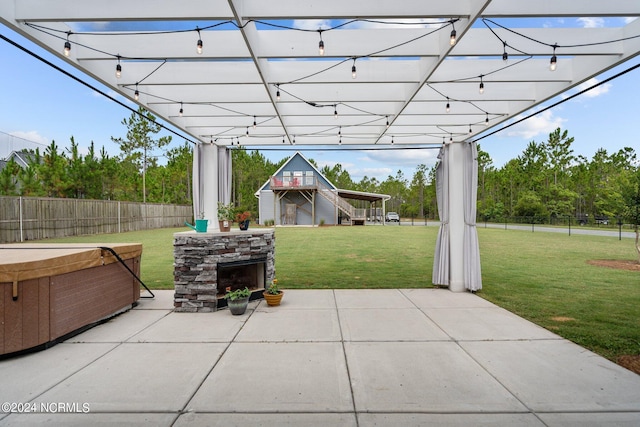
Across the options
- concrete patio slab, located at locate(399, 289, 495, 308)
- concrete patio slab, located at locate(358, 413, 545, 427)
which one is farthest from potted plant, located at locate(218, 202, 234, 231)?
concrete patio slab, located at locate(358, 413, 545, 427)

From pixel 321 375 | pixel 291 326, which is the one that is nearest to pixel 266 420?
pixel 321 375

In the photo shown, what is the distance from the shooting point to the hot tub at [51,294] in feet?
10.7

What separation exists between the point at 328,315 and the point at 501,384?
2488 mm

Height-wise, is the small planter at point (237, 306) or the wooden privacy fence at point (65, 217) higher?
the wooden privacy fence at point (65, 217)

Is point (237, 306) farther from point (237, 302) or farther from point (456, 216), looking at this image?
point (456, 216)

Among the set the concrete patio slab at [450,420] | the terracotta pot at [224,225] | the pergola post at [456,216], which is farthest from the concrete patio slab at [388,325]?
the terracotta pot at [224,225]

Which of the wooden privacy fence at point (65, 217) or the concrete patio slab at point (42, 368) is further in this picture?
the wooden privacy fence at point (65, 217)

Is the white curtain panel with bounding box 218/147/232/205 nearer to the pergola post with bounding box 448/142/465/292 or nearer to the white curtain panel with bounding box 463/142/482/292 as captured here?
the pergola post with bounding box 448/142/465/292

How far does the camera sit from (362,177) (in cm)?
7331

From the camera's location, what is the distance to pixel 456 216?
21.2 ft

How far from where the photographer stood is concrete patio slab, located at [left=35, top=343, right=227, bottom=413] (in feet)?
8.30

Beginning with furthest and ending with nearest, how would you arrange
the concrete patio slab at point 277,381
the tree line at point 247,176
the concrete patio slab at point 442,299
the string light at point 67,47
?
1. the tree line at point 247,176
2. the concrete patio slab at point 442,299
3. the string light at point 67,47
4. the concrete patio slab at point 277,381

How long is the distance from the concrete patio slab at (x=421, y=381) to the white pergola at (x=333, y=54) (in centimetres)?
339

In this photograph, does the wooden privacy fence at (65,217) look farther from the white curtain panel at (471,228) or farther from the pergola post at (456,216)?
the white curtain panel at (471,228)
